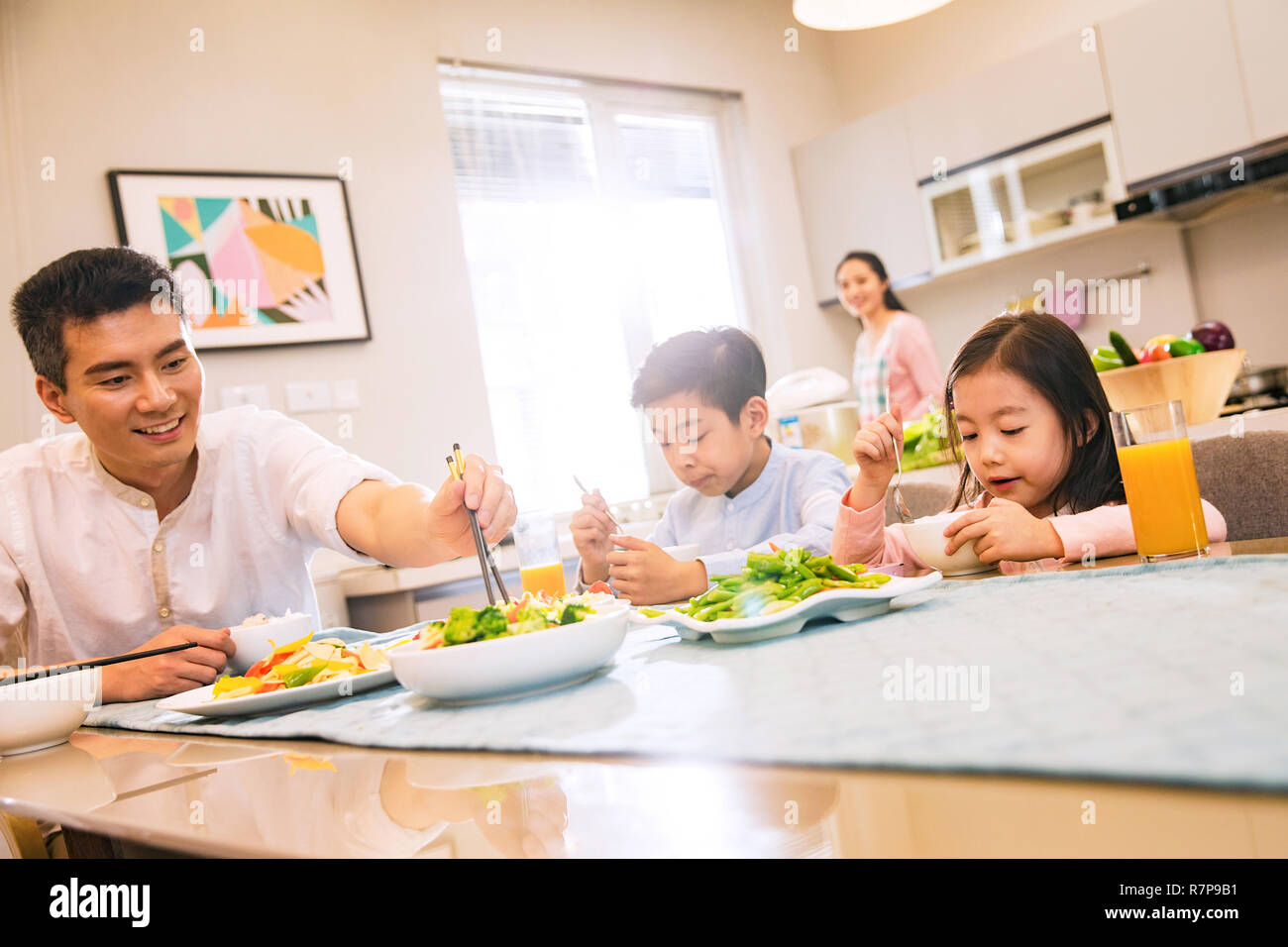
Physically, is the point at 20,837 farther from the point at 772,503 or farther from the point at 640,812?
the point at 772,503

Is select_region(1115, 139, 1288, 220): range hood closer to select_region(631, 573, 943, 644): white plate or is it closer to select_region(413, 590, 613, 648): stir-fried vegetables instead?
select_region(631, 573, 943, 644): white plate

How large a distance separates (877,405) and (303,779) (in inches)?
130

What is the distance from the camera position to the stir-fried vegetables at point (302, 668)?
36.6 inches

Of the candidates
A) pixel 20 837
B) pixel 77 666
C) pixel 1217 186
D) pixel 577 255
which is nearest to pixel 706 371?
pixel 77 666

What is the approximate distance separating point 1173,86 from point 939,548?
11.0ft

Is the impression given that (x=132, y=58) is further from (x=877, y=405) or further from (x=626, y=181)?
(x=877, y=405)

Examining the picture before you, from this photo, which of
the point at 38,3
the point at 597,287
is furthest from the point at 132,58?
the point at 597,287

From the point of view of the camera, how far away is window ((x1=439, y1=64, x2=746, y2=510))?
3.73 metres

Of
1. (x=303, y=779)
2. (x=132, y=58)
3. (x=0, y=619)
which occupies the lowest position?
(x=303, y=779)

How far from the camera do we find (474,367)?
11.6ft

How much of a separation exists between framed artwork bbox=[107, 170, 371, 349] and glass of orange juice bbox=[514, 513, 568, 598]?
6.96ft

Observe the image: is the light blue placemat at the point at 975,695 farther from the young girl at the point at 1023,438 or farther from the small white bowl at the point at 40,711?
the young girl at the point at 1023,438

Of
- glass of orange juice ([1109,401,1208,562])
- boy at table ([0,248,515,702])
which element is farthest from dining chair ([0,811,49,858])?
glass of orange juice ([1109,401,1208,562])

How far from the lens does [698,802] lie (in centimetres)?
42
